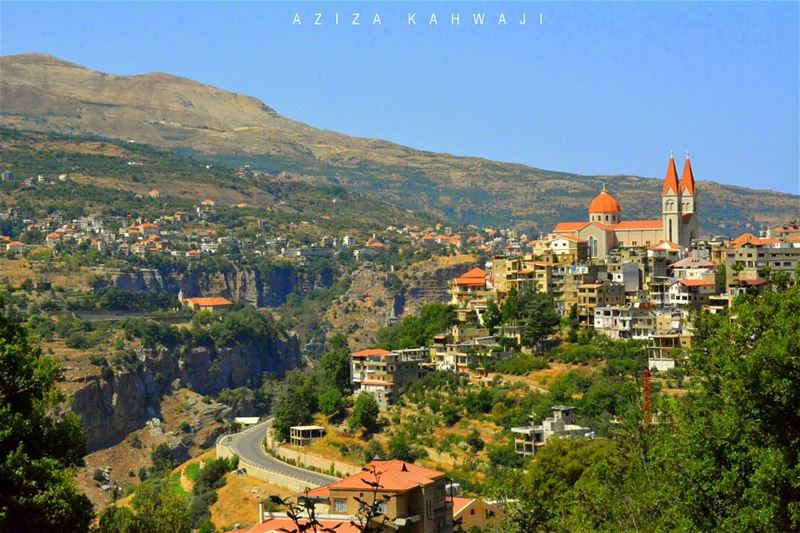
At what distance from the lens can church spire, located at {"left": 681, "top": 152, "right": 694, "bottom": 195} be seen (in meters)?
83.1

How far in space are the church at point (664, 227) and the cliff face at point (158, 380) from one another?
2937 centimetres

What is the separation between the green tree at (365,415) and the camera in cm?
6812

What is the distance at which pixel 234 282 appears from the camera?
16488 cm

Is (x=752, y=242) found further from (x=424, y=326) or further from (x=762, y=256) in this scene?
(x=424, y=326)

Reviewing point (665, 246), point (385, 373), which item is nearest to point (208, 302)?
point (385, 373)

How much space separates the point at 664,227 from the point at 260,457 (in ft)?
81.5

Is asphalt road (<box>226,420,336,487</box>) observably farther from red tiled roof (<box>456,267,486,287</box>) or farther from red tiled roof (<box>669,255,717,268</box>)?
red tiled roof (<box>669,255,717,268</box>)

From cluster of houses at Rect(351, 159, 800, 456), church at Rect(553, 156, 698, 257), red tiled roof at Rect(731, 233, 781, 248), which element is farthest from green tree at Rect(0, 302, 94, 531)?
church at Rect(553, 156, 698, 257)

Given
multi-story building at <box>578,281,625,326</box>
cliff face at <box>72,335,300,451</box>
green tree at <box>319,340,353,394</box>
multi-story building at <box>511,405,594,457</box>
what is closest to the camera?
multi-story building at <box>511,405,594,457</box>

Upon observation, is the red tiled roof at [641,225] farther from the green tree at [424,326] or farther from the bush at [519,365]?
the bush at [519,365]

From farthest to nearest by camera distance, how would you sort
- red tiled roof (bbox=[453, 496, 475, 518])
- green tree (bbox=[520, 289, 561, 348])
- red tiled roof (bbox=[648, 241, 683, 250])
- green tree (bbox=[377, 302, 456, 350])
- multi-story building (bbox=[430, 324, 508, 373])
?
green tree (bbox=[377, 302, 456, 350]), red tiled roof (bbox=[648, 241, 683, 250]), multi-story building (bbox=[430, 324, 508, 373]), green tree (bbox=[520, 289, 561, 348]), red tiled roof (bbox=[453, 496, 475, 518])

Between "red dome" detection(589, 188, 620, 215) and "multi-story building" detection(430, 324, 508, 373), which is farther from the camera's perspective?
"red dome" detection(589, 188, 620, 215)

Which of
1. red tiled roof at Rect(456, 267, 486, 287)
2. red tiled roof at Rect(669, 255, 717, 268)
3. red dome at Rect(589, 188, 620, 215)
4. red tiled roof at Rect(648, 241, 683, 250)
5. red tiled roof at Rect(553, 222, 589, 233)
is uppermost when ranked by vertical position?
red dome at Rect(589, 188, 620, 215)

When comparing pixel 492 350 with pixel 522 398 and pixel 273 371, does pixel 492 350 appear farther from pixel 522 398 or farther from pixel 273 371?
pixel 273 371
